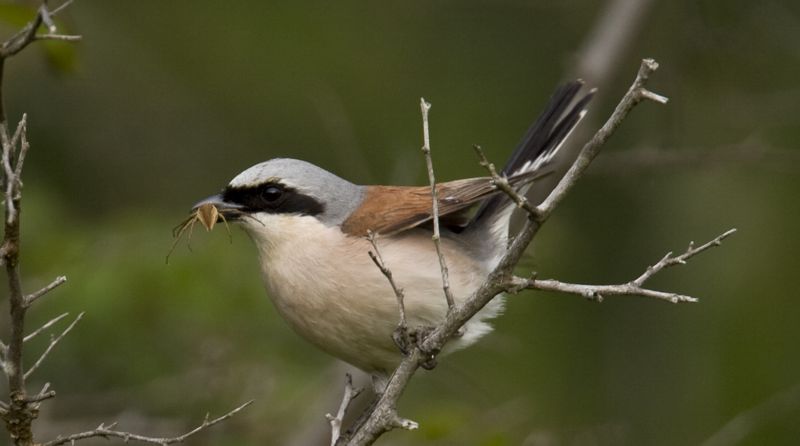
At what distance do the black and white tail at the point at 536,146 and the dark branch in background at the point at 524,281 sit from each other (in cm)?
130

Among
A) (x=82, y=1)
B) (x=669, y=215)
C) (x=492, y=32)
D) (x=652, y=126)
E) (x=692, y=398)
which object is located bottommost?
(x=692, y=398)

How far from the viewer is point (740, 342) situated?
7090 millimetres

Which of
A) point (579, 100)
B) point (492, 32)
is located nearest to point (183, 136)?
point (492, 32)

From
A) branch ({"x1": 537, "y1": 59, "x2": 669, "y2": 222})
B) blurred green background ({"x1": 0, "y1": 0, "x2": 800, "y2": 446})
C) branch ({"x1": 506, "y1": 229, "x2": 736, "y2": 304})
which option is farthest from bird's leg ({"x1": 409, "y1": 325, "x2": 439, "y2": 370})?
blurred green background ({"x1": 0, "y1": 0, "x2": 800, "y2": 446})

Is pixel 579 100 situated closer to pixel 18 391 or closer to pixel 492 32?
pixel 18 391

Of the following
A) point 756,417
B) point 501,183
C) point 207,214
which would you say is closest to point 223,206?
point 207,214

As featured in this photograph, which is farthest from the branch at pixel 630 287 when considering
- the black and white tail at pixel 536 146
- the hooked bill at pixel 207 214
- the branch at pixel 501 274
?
the black and white tail at pixel 536 146

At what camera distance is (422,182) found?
26.9 feet

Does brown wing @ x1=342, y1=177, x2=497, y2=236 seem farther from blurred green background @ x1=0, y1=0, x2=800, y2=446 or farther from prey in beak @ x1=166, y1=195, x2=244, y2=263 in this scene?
blurred green background @ x1=0, y1=0, x2=800, y2=446

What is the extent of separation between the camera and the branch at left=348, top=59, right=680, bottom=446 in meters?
2.73

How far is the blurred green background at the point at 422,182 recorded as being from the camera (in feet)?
18.6

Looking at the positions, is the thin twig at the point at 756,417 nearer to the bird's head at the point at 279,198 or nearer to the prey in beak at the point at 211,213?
the bird's head at the point at 279,198

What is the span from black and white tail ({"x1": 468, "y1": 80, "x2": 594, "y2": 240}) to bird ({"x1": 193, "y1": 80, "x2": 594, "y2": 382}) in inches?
2.7

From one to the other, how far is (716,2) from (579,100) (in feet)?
9.02
